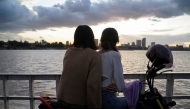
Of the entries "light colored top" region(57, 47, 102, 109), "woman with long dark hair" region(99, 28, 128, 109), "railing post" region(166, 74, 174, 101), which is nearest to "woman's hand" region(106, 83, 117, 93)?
"woman with long dark hair" region(99, 28, 128, 109)

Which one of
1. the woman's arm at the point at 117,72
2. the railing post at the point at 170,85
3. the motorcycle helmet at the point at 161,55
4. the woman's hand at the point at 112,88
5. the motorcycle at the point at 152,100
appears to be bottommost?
the railing post at the point at 170,85

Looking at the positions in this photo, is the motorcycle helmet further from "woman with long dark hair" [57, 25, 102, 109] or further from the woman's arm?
"woman with long dark hair" [57, 25, 102, 109]

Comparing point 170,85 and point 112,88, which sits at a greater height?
point 112,88

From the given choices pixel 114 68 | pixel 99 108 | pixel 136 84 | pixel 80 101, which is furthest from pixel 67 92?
pixel 136 84

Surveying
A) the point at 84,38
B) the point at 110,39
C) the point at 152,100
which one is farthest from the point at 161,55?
the point at 84,38

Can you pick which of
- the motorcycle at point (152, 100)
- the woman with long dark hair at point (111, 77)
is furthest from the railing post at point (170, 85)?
the woman with long dark hair at point (111, 77)

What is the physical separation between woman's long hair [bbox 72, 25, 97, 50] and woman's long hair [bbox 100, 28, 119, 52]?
19cm

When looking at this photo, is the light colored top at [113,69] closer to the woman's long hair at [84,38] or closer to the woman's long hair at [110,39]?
the woman's long hair at [110,39]

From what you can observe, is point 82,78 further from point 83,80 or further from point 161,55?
point 161,55

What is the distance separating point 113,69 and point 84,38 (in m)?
0.59

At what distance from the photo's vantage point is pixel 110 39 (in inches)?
105

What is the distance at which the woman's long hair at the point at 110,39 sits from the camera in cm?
264

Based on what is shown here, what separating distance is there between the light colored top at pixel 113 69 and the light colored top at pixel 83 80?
0.52ft

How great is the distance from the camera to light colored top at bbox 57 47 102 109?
7.59ft
